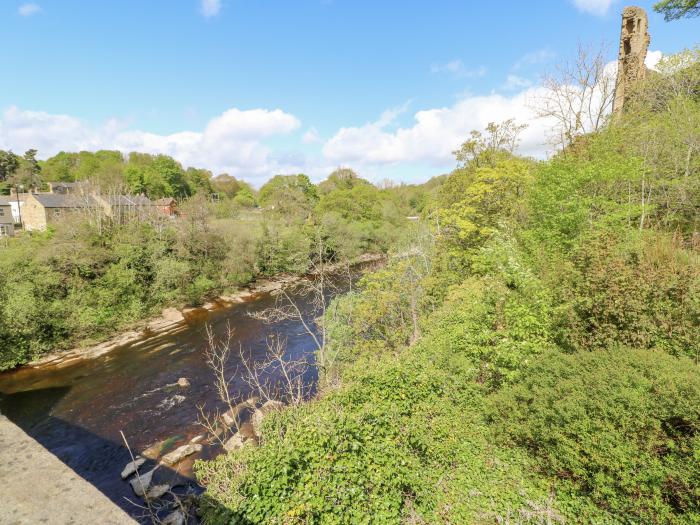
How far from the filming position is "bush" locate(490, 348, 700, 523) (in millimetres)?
→ 5117

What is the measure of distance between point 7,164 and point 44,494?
85.7 metres

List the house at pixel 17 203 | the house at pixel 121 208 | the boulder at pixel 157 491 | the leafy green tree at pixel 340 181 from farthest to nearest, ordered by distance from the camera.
Answer: the leafy green tree at pixel 340 181 → the house at pixel 17 203 → the house at pixel 121 208 → the boulder at pixel 157 491

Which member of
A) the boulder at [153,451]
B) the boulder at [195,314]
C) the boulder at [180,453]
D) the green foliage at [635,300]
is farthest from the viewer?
the boulder at [195,314]

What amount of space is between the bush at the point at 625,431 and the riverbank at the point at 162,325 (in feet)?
75.3

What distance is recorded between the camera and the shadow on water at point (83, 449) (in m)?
10.3

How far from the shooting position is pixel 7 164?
6128 centimetres

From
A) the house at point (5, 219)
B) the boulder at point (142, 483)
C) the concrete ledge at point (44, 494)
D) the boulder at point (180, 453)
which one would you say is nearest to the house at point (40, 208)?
the house at point (5, 219)

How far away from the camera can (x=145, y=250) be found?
2719cm

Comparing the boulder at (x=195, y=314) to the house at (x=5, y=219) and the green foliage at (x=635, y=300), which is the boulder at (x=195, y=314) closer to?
the green foliage at (x=635, y=300)

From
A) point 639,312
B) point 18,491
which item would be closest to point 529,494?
point 639,312

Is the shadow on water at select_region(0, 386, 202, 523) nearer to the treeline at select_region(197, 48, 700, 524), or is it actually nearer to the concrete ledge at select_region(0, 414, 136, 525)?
the treeline at select_region(197, 48, 700, 524)

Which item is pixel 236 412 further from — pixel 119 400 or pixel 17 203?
pixel 17 203

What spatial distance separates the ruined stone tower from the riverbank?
99.7ft

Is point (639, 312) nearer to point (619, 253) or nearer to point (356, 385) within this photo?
point (619, 253)
